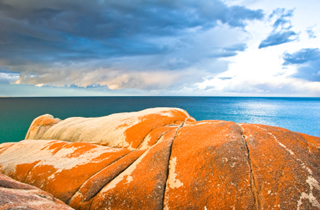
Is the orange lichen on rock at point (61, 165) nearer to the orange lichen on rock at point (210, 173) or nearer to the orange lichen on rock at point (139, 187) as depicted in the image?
the orange lichen on rock at point (139, 187)

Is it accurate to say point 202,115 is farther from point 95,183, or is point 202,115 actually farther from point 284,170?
point 95,183

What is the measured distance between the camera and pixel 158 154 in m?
7.61

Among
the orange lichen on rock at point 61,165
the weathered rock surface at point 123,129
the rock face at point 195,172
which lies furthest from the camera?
the weathered rock surface at point 123,129

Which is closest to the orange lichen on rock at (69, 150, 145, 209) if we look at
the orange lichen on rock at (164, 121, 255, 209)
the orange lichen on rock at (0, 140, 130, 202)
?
the orange lichen on rock at (0, 140, 130, 202)

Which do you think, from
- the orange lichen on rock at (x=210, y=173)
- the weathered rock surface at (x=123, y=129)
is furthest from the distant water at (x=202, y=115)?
the orange lichen on rock at (x=210, y=173)

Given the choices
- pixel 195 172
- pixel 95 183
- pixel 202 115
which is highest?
pixel 195 172

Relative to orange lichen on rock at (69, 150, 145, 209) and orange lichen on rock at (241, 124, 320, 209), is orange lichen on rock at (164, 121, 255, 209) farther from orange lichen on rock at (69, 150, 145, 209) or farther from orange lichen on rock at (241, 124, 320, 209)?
orange lichen on rock at (69, 150, 145, 209)

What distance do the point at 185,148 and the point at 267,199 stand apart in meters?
3.31

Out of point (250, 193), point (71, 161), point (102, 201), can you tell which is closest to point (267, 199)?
point (250, 193)

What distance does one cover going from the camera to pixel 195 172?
21.4 feet

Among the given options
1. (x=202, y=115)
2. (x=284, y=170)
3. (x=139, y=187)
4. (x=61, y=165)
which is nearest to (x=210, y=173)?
(x=284, y=170)

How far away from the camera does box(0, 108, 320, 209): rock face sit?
18.7 feet

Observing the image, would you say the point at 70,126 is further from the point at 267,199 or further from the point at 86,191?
the point at 267,199

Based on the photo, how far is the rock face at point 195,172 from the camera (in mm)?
5711
